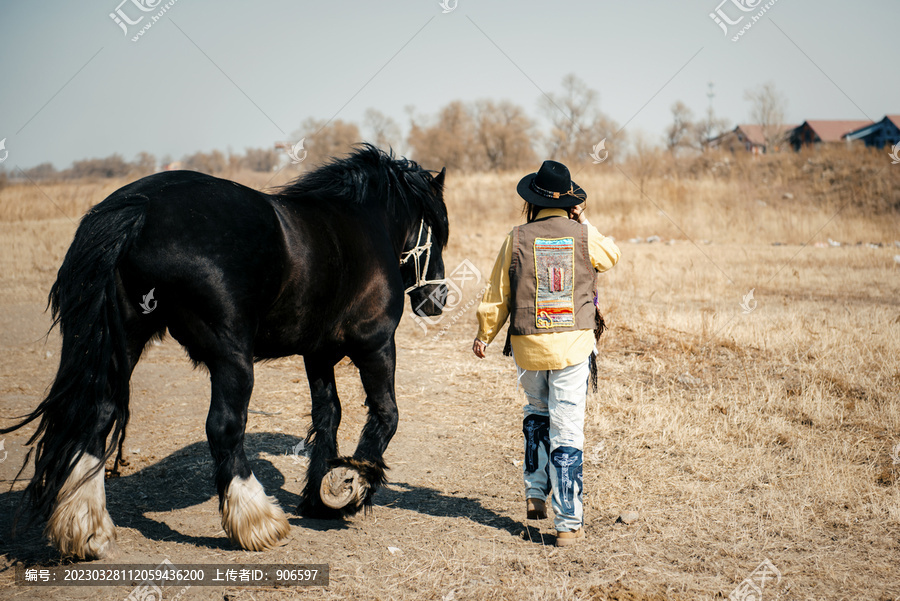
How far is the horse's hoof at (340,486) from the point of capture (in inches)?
139

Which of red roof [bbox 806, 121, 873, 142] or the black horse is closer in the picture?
the black horse

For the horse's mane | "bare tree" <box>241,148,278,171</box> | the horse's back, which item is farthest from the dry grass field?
"bare tree" <box>241,148,278,171</box>

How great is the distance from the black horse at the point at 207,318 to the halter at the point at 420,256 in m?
0.86

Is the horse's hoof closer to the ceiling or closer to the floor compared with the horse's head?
closer to the floor

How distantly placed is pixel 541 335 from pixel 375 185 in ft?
5.53

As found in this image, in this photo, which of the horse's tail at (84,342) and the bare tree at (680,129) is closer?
the horse's tail at (84,342)

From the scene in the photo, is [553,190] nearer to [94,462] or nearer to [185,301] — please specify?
[185,301]

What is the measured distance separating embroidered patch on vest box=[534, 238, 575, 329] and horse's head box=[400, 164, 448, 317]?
140 centimetres

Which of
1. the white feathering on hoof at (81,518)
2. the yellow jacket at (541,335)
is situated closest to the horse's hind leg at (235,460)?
the white feathering on hoof at (81,518)

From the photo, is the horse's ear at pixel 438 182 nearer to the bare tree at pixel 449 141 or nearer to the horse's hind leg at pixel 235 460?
the horse's hind leg at pixel 235 460

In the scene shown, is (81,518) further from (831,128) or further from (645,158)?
(831,128)

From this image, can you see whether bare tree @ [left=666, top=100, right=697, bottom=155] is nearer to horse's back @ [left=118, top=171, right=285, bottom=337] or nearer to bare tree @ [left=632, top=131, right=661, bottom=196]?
bare tree @ [left=632, top=131, right=661, bottom=196]

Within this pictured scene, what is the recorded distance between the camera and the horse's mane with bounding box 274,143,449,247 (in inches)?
158

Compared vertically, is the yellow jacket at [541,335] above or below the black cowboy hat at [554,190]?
below
